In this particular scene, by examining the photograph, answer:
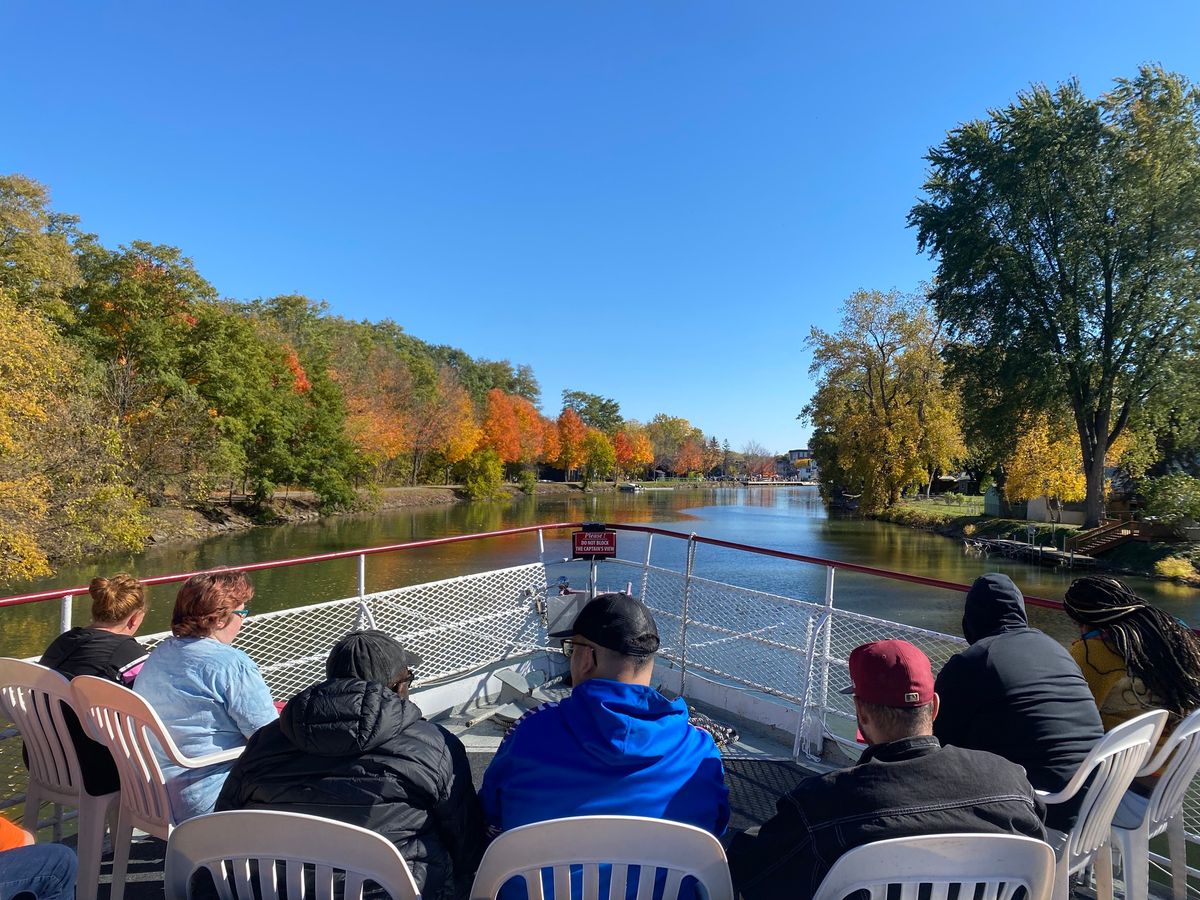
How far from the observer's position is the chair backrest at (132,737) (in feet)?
5.84

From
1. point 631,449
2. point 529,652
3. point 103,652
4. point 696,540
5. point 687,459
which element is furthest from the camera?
point 687,459

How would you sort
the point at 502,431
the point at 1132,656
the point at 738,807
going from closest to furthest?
the point at 1132,656 → the point at 738,807 → the point at 502,431

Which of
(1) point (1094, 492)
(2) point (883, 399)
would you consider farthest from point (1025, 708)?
(2) point (883, 399)

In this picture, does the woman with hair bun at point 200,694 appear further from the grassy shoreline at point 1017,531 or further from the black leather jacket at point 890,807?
the grassy shoreline at point 1017,531

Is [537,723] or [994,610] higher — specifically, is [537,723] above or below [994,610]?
below

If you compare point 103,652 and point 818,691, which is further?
point 818,691

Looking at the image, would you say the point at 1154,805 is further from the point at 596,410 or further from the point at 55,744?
the point at 596,410

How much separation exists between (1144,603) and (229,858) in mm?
2637

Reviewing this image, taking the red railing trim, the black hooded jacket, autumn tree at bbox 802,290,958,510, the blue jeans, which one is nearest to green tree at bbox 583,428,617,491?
autumn tree at bbox 802,290,958,510

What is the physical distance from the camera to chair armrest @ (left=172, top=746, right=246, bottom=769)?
1815mm

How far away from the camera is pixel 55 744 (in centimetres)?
206

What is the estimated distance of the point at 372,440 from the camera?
37031 mm

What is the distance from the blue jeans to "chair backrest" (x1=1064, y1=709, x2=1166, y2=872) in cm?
229

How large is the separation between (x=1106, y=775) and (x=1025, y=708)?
0.21m
